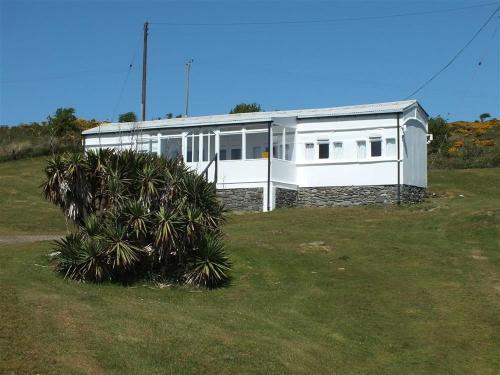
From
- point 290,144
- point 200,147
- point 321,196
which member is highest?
point 290,144

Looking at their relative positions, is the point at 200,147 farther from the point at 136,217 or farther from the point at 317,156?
the point at 136,217

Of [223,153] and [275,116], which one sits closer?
[275,116]

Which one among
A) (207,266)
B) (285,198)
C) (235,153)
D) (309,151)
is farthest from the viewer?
(235,153)

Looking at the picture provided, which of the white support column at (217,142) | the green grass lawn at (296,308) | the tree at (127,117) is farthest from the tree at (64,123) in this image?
the green grass lawn at (296,308)

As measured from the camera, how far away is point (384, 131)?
3753cm

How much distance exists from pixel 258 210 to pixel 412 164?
25.9 ft

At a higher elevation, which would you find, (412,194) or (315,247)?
(412,194)

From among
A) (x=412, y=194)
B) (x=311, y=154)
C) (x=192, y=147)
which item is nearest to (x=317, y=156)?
(x=311, y=154)

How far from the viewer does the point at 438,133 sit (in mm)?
67438

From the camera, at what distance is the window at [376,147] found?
37.7 m

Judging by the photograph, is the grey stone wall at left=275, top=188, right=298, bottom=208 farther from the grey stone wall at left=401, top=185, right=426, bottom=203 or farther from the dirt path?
the dirt path

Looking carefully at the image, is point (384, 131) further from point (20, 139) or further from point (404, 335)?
point (20, 139)

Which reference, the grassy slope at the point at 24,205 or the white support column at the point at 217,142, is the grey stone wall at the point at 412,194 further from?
the grassy slope at the point at 24,205

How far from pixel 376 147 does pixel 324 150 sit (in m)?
2.67
